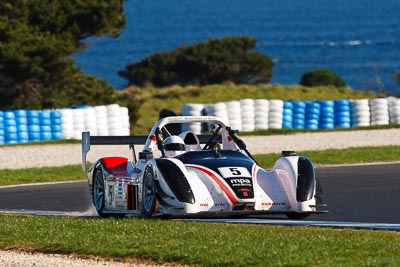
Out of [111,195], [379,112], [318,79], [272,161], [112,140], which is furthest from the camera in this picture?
[318,79]

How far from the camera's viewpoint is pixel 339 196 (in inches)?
797

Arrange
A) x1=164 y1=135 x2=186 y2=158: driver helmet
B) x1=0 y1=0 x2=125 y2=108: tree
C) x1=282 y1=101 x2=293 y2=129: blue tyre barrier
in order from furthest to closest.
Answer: x1=0 y1=0 x2=125 y2=108: tree < x1=282 y1=101 x2=293 y2=129: blue tyre barrier < x1=164 y1=135 x2=186 y2=158: driver helmet

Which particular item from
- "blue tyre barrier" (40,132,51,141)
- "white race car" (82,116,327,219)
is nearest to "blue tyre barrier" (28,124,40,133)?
"blue tyre barrier" (40,132,51,141)

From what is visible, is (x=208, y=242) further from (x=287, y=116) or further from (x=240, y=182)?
(x=287, y=116)

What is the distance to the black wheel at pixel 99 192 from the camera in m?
17.9

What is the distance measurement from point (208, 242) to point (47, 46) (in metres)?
36.1

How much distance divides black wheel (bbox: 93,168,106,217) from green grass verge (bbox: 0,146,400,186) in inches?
317

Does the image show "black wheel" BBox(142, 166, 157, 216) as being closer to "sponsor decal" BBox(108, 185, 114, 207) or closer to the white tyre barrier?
"sponsor decal" BBox(108, 185, 114, 207)

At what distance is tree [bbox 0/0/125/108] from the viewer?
157 feet

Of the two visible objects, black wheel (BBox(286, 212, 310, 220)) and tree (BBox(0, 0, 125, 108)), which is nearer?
black wheel (BBox(286, 212, 310, 220))

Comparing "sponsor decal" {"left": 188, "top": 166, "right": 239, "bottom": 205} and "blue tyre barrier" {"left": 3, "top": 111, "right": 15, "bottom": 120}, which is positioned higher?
"sponsor decal" {"left": 188, "top": 166, "right": 239, "bottom": 205}

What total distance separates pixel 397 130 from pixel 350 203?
20.3 m

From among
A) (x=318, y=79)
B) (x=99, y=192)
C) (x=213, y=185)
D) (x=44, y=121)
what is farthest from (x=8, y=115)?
(x=318, y=79)

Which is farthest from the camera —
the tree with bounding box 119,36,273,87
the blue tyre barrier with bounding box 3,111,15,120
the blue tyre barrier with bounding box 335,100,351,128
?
the tree with bounding box 119,36,273,87
